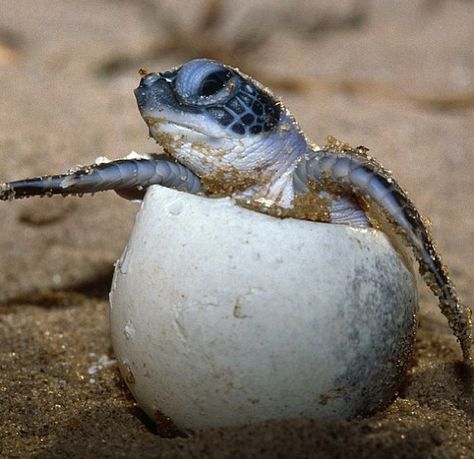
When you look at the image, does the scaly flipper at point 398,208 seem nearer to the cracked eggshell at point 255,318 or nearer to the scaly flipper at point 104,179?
the cracked eggshell at point 255,318

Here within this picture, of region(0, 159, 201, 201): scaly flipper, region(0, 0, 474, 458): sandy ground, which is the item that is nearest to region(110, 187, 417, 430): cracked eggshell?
region(0, 0, 474, 458): sandy ground

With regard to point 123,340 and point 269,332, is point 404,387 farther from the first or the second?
point 123,340

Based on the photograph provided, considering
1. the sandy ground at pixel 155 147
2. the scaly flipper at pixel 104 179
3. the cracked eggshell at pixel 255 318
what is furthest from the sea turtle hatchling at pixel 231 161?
the sandy ground at pixel 155 147

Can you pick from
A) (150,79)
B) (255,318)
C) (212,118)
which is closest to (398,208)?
(255,318)

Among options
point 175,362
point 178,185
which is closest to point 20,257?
point 178,185

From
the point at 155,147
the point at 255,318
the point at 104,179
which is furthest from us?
the point at 155,147

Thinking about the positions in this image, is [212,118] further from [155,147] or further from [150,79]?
[155,147]

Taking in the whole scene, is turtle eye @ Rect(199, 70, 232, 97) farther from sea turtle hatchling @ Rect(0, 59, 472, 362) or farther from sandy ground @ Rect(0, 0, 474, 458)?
sandy ground @ Rect(0, 0, 474, 458)
